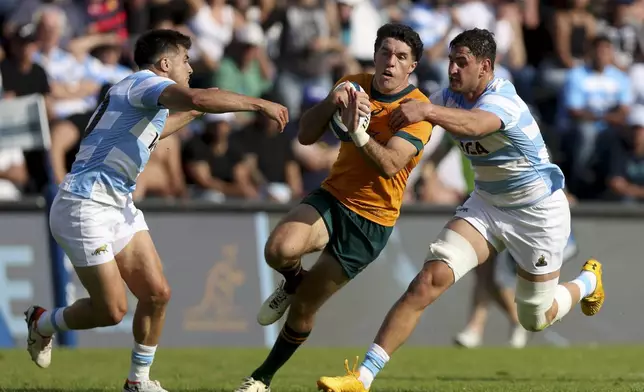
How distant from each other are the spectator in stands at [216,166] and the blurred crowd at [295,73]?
16mm

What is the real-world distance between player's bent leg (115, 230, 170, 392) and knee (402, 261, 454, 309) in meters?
1.83

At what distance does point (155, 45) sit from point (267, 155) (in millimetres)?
7466

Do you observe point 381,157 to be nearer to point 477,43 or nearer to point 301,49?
point 477,43

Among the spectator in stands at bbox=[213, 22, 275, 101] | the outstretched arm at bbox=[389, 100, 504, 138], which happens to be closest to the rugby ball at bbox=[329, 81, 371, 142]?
the outstretched arm at bbox=[389, 100, 504, 138]

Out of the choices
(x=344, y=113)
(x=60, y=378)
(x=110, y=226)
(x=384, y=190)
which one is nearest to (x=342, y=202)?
(x=384, y=190)

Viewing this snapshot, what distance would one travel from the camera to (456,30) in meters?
18.7

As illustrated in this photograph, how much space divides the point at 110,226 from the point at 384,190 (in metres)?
2.09

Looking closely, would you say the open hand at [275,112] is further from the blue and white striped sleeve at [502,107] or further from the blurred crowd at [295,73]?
the blurred crowd at [295,73]

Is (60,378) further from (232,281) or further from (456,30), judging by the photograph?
(456,30)

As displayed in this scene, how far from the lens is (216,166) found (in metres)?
15.8

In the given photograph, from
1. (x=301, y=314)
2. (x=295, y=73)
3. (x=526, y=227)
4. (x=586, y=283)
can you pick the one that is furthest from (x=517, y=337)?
(x=301, y=314)

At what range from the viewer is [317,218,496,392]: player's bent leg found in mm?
8265

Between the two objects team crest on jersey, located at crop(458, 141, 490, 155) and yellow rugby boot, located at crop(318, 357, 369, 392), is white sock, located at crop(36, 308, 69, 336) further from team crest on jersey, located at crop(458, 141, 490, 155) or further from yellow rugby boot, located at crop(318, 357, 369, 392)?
team crest on jersey, located at crop(458, 141, 490, 155)

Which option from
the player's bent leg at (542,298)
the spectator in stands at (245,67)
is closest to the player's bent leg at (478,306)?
the spectator in stands at (245,67)
